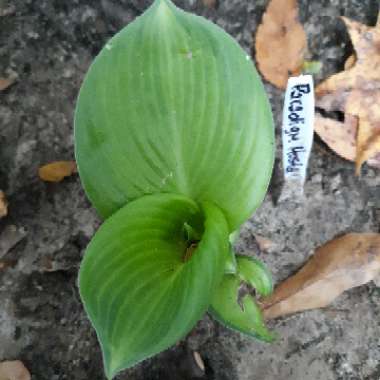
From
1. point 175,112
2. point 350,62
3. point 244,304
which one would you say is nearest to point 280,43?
point 350,62

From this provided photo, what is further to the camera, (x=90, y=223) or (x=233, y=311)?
(x=90, y=223)

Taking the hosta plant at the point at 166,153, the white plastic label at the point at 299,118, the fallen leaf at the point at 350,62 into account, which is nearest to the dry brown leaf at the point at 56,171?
the hosta plant at the point at 166,153

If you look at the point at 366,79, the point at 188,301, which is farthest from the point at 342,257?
the point at 188,301

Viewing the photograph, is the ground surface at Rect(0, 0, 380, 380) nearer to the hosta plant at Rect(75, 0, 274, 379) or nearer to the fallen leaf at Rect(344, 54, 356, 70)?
the fallen leaf at Rect(344, 54, 356, 70)

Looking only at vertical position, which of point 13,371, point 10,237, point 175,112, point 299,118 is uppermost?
point 175,112

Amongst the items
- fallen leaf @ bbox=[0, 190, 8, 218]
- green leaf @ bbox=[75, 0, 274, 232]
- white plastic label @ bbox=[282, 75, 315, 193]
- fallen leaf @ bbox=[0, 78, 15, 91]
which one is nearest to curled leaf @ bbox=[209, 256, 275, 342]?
green leaf @ bbox=[75, 0, 274, 232]

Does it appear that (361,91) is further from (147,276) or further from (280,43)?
(147,276)

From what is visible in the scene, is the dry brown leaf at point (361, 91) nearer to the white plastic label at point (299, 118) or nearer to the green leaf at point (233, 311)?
the white plastic label at point (299, 118)

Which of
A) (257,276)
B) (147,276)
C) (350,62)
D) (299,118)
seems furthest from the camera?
(350,62)
